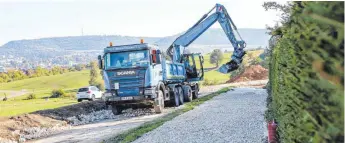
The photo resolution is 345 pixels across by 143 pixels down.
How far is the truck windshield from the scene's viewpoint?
19844 millimetres

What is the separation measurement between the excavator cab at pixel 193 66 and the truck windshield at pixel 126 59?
345 inches

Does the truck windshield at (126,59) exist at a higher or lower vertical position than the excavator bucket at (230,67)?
higher

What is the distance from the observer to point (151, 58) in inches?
778

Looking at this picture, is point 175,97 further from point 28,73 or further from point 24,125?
point 28,73

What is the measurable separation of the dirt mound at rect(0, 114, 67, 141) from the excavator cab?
10.3m

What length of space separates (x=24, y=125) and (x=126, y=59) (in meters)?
5.06

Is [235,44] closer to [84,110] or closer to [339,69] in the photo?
[84,110]

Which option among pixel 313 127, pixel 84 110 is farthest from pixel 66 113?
pixel 313 127

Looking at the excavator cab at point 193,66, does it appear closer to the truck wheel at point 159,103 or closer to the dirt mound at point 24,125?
the truck wheel at point 159,103

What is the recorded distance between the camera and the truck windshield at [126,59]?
1984 cm

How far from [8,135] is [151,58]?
6.47 m

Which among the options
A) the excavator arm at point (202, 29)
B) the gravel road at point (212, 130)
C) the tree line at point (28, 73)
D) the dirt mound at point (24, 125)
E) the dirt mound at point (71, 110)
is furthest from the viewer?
the tree line at point (28, 73)

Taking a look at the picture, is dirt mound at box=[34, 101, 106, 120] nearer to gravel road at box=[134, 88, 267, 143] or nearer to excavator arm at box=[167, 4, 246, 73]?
excavator arm at box=[167, 4, 246, 73]

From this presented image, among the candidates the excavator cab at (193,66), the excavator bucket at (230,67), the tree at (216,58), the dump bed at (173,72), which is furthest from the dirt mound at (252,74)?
the dump bed at (173,72)
